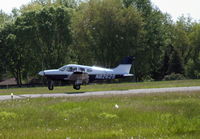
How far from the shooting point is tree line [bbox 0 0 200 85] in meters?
72.6

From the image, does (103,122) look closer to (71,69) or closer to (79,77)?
(79,77)

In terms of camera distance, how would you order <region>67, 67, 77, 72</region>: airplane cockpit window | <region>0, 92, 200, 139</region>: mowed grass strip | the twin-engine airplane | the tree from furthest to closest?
the tree < <region>67, 67, 77, 72</region>: airplane cockpit window < the twin-engine airplane < <region>0, 92, 200, 139</region>: mowed grass strip

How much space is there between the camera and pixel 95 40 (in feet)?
244

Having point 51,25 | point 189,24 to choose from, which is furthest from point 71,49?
point 189,24

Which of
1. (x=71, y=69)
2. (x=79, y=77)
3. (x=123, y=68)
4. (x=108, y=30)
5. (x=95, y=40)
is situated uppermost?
(x=108, y=30)

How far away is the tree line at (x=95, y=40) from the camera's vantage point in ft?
238

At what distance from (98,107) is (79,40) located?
57.9 m

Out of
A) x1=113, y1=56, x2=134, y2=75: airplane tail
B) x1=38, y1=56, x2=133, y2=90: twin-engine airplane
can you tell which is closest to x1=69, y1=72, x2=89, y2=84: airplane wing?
x1=38, y1=56, x2=133, y2=90: twin-engine airplane

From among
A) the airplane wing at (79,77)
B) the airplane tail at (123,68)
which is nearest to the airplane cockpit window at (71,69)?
the airplane wing at (79,77)

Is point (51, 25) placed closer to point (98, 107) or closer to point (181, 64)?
point (181, 64)

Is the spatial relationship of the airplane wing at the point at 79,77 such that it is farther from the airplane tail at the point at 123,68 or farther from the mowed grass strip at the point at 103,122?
the mowed grass strip at the point at 103,122

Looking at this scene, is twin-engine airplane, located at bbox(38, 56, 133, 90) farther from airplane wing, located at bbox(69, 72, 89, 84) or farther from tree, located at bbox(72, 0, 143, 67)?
tree, located at bbox(72, 0, 143, 67)

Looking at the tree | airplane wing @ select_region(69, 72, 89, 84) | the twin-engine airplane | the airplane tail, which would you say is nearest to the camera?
airplane wing @ select_region(69, 72, 89, 84)

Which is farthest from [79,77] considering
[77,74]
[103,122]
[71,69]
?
[103,122]
